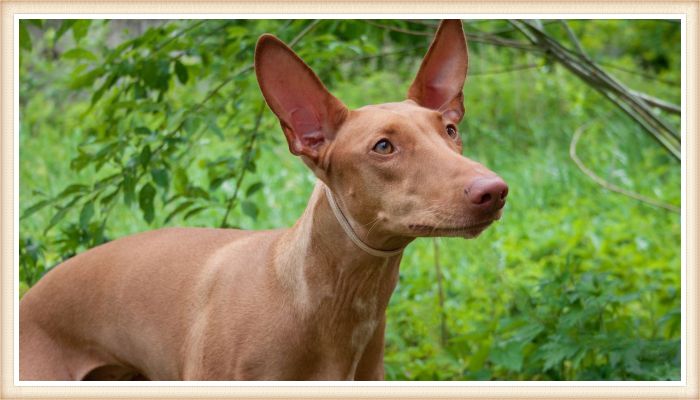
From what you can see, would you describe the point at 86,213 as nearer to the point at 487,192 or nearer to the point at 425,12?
the point at 425,12

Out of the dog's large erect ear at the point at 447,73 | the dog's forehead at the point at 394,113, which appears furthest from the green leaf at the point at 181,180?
the dog's forehead at the point at 394,113

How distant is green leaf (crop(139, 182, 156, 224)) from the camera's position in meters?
4.30

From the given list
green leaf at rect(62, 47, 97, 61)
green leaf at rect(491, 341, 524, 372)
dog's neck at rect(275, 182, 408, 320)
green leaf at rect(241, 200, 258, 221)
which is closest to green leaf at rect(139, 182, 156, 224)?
green leaf at rect(241, 200, 258, 221)

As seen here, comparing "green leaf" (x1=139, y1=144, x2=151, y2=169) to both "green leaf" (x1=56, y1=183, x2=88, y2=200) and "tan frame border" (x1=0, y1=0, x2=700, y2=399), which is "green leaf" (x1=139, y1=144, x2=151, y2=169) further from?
"tan frame border" (x1=0, y1=0, x2=700, y2=399)

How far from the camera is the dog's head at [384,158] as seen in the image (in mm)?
2695

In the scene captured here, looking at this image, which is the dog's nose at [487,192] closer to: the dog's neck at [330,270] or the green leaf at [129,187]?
the dog's neck at [330,270]

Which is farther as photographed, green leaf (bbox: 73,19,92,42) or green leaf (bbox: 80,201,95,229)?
green leaf (bbox: 80,201,95,229)

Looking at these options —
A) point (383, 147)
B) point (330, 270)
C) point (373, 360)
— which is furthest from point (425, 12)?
point (373, 360)

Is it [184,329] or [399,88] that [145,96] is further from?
[399,88]

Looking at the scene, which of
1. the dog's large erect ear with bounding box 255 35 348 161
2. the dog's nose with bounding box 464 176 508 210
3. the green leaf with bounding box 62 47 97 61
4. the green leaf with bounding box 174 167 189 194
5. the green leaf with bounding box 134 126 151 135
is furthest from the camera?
the green leaf with bounding box 174 167 189 194

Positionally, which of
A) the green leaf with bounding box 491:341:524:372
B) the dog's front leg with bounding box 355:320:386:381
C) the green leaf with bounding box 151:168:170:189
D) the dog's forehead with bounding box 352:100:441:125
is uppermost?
the dog's forehead with bounding box 352:100:441:125

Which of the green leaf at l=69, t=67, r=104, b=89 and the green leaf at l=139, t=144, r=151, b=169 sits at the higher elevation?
the green leaf at l=69, t=67, r=104, b=89

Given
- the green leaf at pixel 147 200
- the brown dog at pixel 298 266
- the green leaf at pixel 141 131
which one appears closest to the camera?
the brown dog at pixel 298 266

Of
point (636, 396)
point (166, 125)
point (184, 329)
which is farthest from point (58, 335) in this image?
point (636, 396)
